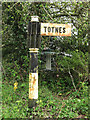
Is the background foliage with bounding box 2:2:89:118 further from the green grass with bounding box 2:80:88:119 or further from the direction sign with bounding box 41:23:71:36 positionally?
the direction sign with bounding box 41:23:71:36

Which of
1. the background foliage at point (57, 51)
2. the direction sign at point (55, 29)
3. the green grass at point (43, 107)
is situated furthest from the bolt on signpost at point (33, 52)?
the background foliage at point (57, 51)

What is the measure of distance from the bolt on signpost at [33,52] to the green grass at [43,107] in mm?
323

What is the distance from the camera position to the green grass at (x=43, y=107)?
261 centimetres

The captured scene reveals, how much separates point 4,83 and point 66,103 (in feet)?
6.92

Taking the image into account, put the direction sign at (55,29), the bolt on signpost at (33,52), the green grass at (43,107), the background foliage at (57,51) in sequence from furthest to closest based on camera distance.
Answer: the background foliage at (57,51) → the green grass at (43,107) → the bolt on signpost at (33,52) → the direction sign at (55,29)

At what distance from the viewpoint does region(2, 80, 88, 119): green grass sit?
261cm

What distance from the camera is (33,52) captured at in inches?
91.6

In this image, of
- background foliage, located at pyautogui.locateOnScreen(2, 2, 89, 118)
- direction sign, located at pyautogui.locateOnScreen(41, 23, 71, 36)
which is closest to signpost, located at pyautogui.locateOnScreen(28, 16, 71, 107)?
direction sign, located at pyautogui.locateOnScreen(41, 23, 71, 36)

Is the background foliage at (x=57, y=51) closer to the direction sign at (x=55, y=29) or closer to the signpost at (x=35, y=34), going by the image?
the signpost at (x=35, y=34)

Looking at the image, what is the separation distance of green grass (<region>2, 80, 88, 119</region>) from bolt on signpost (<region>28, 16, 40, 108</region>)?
1.06 ft

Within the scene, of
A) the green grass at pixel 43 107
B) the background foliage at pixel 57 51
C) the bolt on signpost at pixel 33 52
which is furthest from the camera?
the background foliage at pixel 57 51

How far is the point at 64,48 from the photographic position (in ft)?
13.6

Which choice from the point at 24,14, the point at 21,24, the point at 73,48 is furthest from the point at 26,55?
the point at 73,48

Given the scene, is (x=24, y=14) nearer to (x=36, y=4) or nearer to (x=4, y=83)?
(x=36, y=4)
